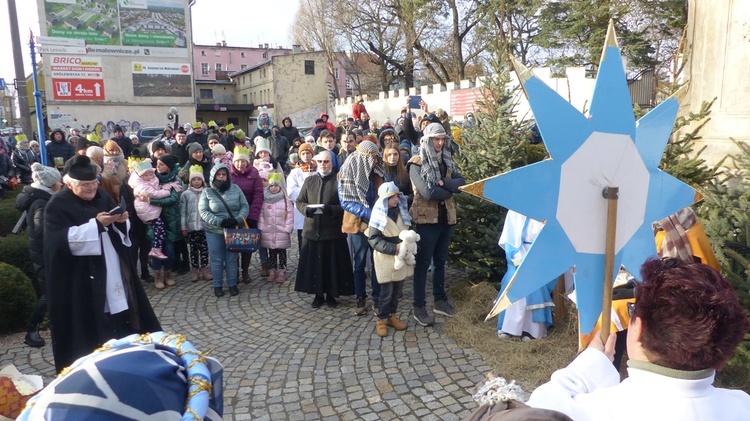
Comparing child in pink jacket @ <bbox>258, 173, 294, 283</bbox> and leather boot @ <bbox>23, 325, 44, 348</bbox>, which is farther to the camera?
child in pink jacket @ <bbox>258, 173, 294, 283</bbox>

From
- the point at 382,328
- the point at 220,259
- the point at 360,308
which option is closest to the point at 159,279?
the point at 220,259

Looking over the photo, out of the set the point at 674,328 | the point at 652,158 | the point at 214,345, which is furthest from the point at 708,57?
the point at 214,345

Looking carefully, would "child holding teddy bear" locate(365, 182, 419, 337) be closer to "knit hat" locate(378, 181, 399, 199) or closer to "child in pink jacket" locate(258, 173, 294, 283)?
"knit hat" locate(378, 181, 399, 199)

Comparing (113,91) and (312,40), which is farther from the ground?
(312,40)

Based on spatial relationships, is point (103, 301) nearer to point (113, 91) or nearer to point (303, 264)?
point (303, 264)

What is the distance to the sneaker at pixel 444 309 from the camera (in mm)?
5480

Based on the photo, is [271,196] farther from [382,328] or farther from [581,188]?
[581,188]

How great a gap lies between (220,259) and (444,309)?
300 centimetres

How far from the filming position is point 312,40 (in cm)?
3878

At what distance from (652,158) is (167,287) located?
20.7 ft

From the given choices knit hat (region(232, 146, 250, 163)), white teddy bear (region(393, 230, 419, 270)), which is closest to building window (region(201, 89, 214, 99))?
knit hat (region(232, 146, 250, 163))

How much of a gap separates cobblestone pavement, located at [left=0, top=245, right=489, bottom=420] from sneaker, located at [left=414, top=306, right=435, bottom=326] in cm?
8

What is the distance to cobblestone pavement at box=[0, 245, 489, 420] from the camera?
3.77 m

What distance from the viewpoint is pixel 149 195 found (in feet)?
21.4
